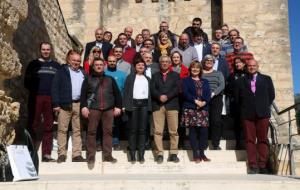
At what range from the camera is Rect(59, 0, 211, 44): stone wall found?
1238cm

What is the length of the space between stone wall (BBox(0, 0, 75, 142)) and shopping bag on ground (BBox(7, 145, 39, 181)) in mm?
394

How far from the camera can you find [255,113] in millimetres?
6062

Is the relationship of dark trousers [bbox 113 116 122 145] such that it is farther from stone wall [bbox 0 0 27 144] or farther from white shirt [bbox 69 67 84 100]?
stone wall [bbox 0 0 27 144]

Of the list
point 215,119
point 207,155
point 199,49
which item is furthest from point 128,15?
point 207,155

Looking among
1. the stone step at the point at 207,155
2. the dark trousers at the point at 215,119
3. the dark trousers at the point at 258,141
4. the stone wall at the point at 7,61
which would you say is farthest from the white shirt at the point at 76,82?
the dark trousers at the point at 258,141

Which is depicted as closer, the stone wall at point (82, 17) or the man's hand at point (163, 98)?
the man's hand at point (163, 98)

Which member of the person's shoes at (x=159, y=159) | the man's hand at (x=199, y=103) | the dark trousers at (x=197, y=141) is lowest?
the person's shoes at (x=159, y=159)

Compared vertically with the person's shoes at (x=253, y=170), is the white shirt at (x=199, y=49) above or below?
above

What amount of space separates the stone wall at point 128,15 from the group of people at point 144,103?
19.1ft

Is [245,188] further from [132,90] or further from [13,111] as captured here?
[13,111]

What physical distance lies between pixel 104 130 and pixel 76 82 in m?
0.91

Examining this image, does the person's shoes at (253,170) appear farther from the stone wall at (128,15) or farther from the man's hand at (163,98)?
the stone wall at (128,15)

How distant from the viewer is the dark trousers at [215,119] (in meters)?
6.54

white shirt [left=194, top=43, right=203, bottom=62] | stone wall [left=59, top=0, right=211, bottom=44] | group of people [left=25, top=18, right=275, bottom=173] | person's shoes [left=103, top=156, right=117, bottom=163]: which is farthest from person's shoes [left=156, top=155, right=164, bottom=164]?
stone wall [left=59, top=0, right=211, bottom=44]
